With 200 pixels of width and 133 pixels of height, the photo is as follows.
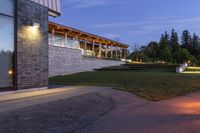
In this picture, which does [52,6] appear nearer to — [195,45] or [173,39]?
[195,45]

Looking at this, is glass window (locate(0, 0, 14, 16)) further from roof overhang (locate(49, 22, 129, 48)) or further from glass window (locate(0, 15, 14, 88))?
roof overhang (locate(49, 22, 129, 48))

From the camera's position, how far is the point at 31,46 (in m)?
15.2

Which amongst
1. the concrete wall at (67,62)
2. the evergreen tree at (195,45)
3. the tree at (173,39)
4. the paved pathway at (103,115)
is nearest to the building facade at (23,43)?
the paved pathway at (103,115)

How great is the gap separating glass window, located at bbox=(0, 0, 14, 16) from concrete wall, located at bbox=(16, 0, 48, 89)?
0.35 metres

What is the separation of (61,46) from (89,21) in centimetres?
9412

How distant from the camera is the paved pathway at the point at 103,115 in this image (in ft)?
25.4

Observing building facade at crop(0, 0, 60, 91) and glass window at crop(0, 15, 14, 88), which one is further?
building facade at crop(0, 0, 60, 91)

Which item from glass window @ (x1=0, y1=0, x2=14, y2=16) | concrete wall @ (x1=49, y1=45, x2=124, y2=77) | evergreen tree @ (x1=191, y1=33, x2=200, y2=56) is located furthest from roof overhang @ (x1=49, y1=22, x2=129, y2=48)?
Result: evergreen tree @ (x1=191, y1=33, x2=200, y2=56)

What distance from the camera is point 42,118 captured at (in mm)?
8406

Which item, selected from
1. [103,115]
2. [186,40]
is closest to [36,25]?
[103,115]

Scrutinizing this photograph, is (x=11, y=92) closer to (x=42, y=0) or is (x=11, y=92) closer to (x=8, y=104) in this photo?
(x=8, y=104)

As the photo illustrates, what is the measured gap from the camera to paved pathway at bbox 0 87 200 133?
775cm

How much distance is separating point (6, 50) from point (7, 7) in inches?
70.7

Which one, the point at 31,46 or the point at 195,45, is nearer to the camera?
the point at 31,46
